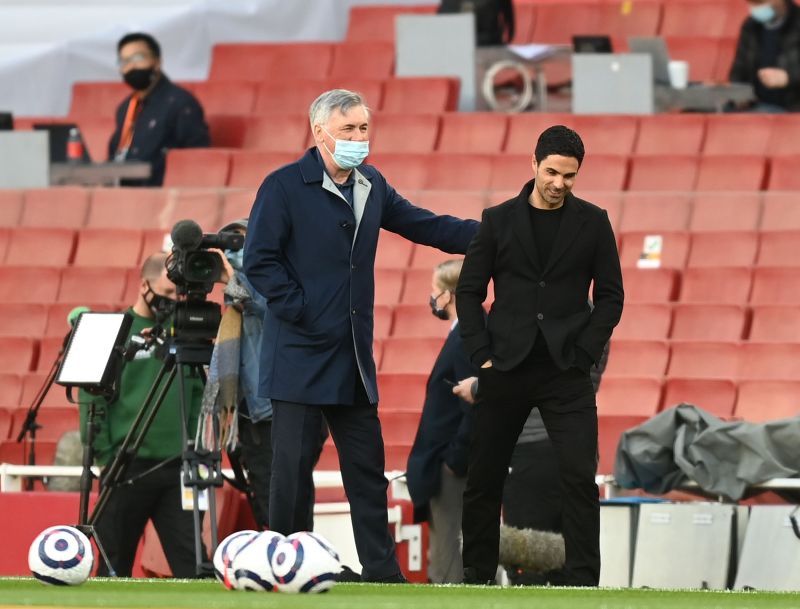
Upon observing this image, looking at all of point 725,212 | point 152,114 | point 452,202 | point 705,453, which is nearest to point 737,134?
point 725,212

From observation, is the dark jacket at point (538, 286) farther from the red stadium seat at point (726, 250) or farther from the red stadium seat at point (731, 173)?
the red stadium seat at point (731, 173)

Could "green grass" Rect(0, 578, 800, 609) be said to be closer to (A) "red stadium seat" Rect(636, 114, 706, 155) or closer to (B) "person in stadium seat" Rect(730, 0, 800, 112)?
(A) "red stadium seat" Rect(636, 114, 706, 155)

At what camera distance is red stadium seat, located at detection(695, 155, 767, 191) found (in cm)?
Answer: 1190

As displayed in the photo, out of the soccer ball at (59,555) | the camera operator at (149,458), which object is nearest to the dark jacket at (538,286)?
the soccer ball at (59,555)

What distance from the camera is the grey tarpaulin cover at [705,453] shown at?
805 cm

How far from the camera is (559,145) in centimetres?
590

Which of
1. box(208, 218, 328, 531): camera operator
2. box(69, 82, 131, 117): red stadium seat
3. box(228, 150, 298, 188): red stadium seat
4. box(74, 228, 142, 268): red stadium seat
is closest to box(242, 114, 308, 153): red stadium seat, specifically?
box(228, 150, 298, 188): red stadium seat

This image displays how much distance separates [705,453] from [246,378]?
2243mm

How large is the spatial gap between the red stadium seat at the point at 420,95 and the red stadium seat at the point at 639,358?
3.29m

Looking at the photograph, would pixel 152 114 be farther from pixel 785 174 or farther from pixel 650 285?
pixel 785 174

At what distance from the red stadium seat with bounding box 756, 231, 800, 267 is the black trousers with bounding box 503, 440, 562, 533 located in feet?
13.4

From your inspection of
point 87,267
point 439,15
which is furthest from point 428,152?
point 87,267

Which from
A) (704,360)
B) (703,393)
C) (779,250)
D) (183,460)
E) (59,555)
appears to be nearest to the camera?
(59,555)

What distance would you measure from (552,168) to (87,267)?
22.2ft
